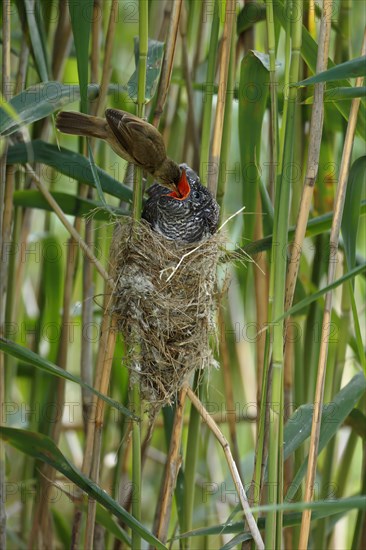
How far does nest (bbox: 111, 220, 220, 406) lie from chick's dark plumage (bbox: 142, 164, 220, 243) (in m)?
0.11

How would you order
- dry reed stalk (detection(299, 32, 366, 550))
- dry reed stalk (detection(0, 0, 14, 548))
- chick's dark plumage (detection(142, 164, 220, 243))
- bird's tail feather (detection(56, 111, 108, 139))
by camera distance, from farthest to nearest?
chick's dark plumage (detection(142, 164, 220, 243)) < dry reed stalk (detection(0, 0, 14, 548)) < bird's tail feather (detection(56, 111, 108, 139)) < dry reed stalk (detection(299, 32, 366, 550))

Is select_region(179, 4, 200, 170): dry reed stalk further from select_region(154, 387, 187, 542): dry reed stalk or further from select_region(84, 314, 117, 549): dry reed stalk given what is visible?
select_region(154, 387, 187, 542): dry reed stalk

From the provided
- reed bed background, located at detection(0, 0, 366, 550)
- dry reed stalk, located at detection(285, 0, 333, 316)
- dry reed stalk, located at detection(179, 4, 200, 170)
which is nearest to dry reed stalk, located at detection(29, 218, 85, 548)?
reed bed background, located at detection(0, 0, 366, 550)

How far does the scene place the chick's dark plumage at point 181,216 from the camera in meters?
1.45

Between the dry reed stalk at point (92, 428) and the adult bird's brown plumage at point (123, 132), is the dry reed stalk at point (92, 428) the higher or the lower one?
the lower one

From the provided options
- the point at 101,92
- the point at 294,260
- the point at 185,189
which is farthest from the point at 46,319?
the point at 294,260

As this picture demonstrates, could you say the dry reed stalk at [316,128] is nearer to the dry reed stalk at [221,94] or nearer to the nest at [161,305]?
the dry reed stalk at [221,94]

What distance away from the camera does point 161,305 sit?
48.8 inches

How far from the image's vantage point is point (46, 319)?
1.69 metres

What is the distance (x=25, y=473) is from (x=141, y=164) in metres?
0.93

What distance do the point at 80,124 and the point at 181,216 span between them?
0.41 m

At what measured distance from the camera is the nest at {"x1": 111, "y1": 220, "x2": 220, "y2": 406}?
3.92 feet

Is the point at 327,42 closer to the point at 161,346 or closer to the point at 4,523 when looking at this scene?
the point at 161,346

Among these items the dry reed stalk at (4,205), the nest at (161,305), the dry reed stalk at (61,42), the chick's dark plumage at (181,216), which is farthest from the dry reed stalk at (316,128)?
the dry reed stalk at (61,42)
